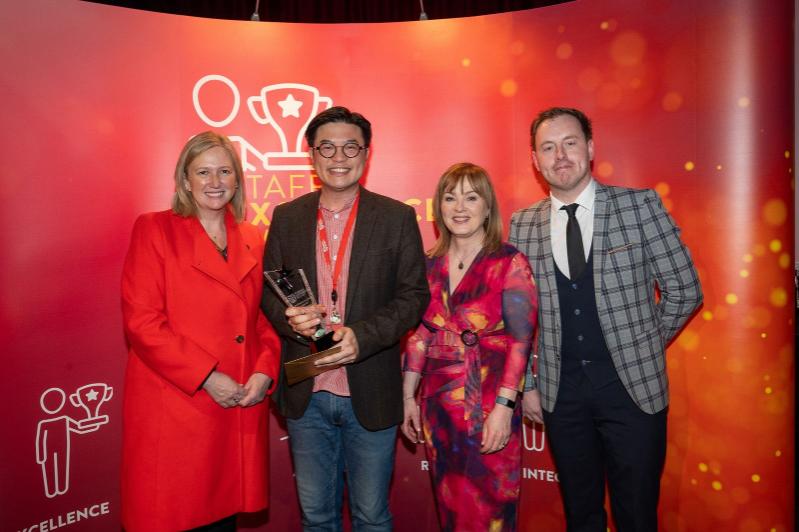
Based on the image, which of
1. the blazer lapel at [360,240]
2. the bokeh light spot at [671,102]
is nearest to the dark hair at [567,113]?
the bokeh light spot at [671,102]

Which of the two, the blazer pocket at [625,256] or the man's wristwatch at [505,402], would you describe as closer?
the man's wristwatch at [505,402]

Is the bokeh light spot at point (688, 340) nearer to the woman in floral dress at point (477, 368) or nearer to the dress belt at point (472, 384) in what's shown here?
the woman in floral dress at point (477, 368)

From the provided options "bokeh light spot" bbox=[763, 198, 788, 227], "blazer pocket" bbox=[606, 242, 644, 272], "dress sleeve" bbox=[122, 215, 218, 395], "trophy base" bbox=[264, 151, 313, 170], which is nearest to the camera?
"dress sleeve" bbox=[122, 215, 218, 395]

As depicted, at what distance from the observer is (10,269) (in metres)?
2.94

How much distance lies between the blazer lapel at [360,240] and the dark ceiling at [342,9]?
8.61 ft

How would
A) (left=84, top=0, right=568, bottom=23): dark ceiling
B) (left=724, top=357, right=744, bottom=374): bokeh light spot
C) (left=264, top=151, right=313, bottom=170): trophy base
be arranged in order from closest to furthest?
(left=724, top=357, right=744, bottom=374): bokeh light spot
(left=264, top=151, right=313, bottom=170): trophy base
(left=84, top=0, right=568, bottom=23): dark ceiling

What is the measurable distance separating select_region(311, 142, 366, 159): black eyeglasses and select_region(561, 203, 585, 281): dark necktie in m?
0.99

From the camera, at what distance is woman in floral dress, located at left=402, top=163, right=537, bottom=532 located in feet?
7.86

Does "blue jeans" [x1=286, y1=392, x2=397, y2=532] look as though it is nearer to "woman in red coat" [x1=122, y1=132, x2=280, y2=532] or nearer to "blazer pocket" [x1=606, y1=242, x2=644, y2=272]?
"woman in red coat" [x1=122, y1=132, x2=280, y2=532]

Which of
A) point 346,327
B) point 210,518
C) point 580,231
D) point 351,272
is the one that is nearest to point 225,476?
point 210,518

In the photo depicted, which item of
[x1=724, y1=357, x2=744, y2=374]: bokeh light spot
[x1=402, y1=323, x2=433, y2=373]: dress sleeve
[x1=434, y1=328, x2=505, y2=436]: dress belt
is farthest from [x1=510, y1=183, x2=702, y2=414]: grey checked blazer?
[x1=724, y1=357, x2=744, y2=374]: bokeh light spot

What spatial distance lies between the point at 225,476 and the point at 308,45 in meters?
2.52

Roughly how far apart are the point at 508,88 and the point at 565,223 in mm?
1281

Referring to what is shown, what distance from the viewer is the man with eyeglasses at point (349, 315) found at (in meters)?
2.49
